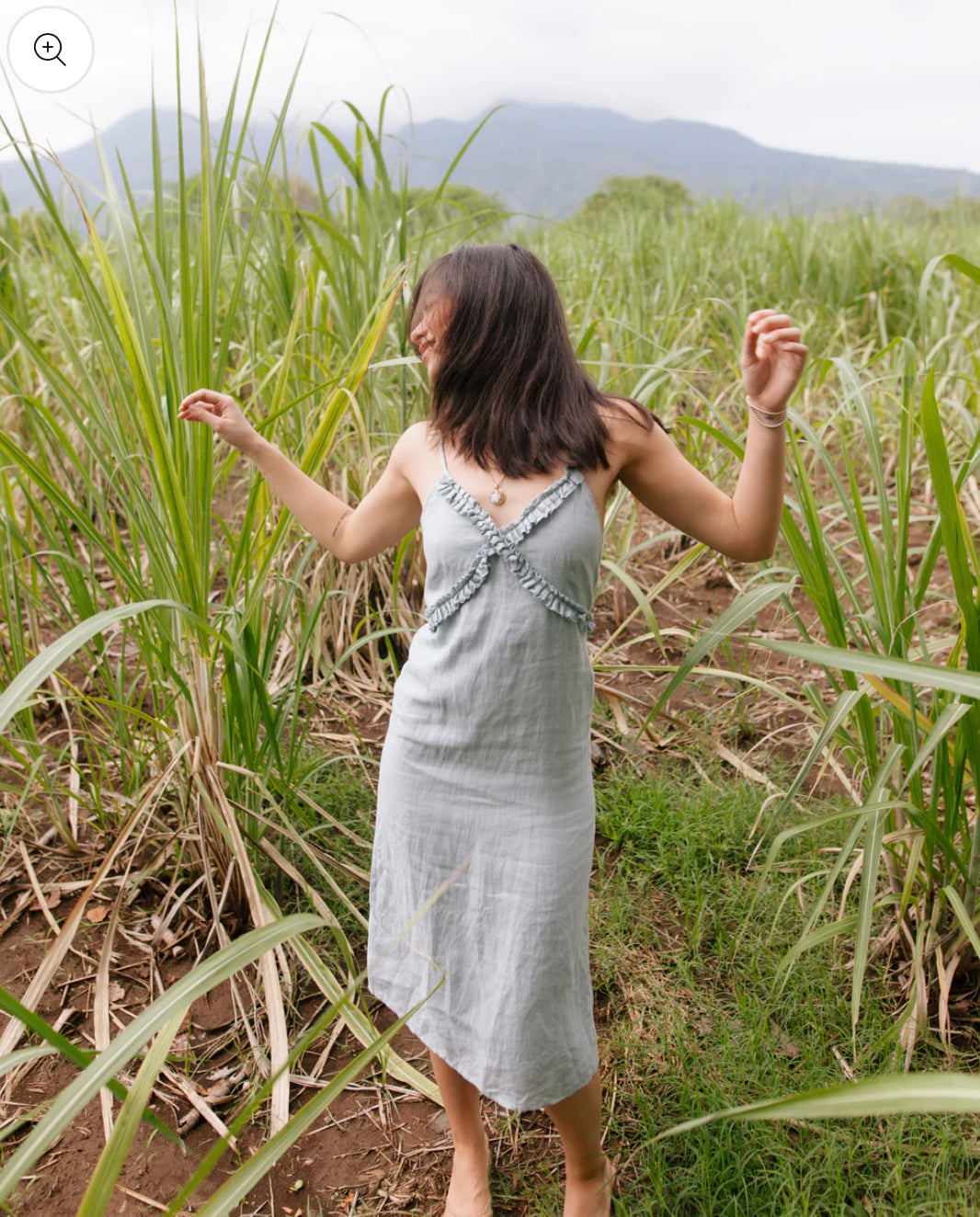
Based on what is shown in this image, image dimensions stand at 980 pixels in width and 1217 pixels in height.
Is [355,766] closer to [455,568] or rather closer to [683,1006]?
[683,1006]

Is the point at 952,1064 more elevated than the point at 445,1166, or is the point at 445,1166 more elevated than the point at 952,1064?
the point at 952,1064

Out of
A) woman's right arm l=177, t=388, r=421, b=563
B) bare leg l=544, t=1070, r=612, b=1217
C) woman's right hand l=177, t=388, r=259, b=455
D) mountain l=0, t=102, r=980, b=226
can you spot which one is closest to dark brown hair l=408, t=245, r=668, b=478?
woman's right arm l=177, t=388, r=421, b=563

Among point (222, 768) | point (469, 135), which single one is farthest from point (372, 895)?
point (469, 135)

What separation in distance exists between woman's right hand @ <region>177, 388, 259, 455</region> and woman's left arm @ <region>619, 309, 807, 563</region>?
46 centimetres

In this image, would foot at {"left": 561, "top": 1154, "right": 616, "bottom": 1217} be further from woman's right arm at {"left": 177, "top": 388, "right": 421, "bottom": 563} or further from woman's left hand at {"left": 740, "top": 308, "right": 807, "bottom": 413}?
woman's left hand at {"left": 740, "top": 308, "right": 807, "bottom": 413}

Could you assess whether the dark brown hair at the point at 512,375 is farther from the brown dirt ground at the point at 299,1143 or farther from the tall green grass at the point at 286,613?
the brown dirt ground at the point at 299,1143

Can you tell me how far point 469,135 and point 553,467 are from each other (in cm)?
98

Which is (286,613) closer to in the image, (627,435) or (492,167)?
(627,435)

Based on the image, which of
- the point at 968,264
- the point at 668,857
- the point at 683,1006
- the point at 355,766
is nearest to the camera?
the point at 968,264

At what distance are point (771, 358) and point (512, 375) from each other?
0.27m

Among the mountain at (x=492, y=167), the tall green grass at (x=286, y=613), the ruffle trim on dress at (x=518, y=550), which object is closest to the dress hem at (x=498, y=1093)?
the tall green grass at (x=286, y=613)

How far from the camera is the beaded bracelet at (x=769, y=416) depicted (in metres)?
0.97

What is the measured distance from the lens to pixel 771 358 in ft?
3.19

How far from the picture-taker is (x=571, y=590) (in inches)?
39.5
